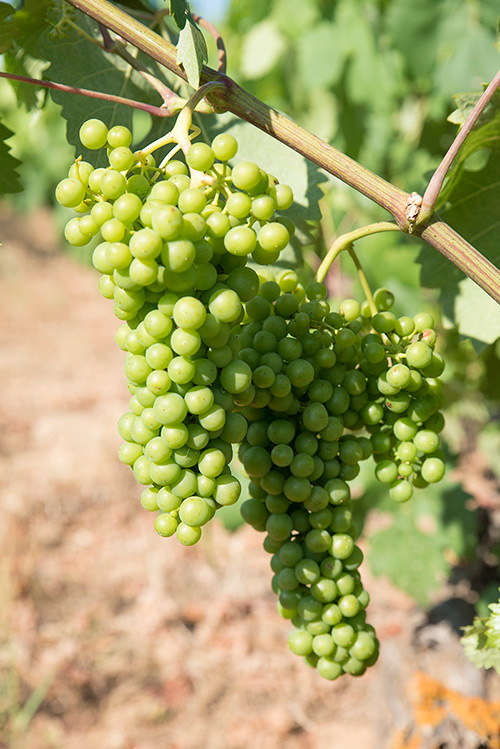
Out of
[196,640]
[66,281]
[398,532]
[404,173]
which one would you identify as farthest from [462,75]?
[66,281]

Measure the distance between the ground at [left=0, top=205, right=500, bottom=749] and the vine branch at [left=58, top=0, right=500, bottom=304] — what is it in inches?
44.9

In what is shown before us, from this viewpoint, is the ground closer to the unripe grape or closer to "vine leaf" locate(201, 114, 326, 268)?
"vine leaf" locate(201, 114, 326, 268)

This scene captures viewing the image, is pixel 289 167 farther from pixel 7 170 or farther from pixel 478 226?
pixel 7 170

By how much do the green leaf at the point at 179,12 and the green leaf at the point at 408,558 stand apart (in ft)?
5.61

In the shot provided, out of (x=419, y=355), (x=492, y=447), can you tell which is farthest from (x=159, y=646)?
(x=419, y=355)

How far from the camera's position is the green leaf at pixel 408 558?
2.11m

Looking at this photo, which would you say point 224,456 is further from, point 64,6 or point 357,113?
point 357,113

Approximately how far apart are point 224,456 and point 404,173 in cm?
301

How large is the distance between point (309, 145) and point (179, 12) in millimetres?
222

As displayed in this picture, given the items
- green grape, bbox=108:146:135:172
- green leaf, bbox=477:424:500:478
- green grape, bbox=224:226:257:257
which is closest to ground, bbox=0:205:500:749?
green leaf, bbox=477:424:500:478

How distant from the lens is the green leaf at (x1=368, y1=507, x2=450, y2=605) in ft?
6.93

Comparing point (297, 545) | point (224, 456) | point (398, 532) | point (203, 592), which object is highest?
point (224, 456)

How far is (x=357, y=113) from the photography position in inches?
117

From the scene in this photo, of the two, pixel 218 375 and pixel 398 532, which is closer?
pixel 218 375
